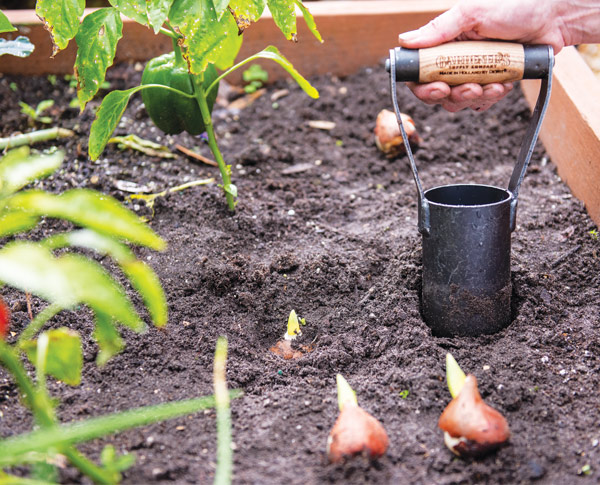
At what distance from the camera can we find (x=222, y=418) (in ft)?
3.99

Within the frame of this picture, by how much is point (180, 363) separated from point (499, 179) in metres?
1.35

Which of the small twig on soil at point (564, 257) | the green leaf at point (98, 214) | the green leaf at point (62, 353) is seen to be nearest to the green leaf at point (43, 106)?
the green leaf at point (62, 353)

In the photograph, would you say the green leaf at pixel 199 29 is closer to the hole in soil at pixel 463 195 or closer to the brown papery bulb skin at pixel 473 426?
the hole in soil at pixel 463 195

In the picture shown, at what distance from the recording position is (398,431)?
4.03 ft

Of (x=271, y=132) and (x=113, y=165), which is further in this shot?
(x=271, y=132)

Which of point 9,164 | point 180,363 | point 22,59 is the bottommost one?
point 180,363

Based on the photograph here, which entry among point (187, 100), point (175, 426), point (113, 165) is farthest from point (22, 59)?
point (175, 426)

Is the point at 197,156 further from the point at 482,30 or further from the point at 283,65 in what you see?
the point at 482,30

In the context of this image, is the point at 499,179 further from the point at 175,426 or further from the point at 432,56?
the point at 175,426

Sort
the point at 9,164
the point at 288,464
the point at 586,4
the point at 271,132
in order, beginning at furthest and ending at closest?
the point at 271,132
the point at 586,4
the point at 288,464
the point at 9,164

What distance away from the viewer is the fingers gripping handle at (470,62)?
1454 millimetres

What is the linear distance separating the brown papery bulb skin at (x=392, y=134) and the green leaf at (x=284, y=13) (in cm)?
82

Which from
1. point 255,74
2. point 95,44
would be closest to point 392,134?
point 255,74

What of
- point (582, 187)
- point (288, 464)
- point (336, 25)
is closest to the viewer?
point (288, 464)
